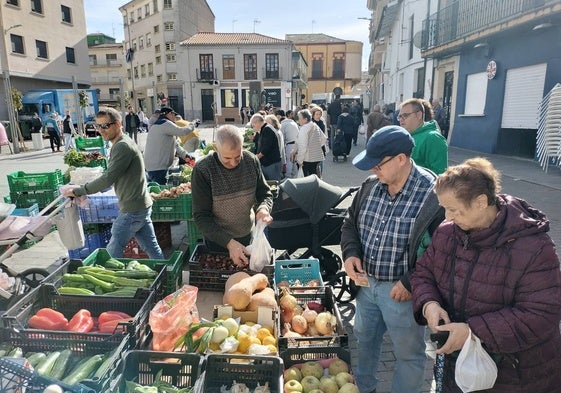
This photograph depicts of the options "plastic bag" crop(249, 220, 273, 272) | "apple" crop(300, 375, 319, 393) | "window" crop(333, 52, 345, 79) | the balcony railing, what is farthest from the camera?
"window" crop(333, 52, 345, 79)

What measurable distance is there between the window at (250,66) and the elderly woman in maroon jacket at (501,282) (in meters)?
44.9

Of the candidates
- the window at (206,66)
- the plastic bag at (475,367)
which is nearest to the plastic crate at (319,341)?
the plastic bag at (475,367)

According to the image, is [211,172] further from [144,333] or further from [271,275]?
[144,333]

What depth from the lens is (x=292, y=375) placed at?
2.27m

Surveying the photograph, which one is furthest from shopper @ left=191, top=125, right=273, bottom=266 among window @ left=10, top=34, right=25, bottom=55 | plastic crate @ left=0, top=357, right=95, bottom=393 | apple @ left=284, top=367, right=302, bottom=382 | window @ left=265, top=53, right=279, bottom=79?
window @ left=265, top=53, right=279, bottom=79

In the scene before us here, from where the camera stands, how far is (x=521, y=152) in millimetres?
14055

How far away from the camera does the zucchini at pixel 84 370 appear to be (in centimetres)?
196

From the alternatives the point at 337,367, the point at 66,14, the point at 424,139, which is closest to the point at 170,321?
the point at 337,367

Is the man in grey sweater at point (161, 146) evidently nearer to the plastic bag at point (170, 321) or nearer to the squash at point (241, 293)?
the squash at point (241, 293)

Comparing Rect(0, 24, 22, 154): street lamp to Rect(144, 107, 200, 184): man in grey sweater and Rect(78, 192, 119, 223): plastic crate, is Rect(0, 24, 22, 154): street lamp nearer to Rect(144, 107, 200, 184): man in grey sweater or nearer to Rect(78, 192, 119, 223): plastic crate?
Rect(144, 107, 200, 184): man in grey sweater

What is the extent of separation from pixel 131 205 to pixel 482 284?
3448mm

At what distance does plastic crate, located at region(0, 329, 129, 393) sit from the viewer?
1765 mm

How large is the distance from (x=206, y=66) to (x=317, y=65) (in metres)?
27.0

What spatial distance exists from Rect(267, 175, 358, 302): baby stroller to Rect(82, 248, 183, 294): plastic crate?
1.36 m
